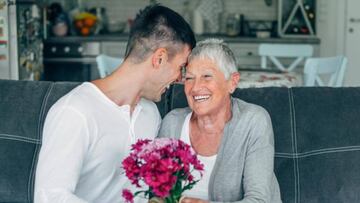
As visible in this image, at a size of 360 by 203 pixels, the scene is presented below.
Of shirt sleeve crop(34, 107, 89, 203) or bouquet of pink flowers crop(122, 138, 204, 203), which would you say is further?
shirt sleeve crop(34, 107, 89, 203)

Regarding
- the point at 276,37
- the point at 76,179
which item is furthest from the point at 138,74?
the point at 276,37

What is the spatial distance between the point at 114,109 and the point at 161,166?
1.80ft

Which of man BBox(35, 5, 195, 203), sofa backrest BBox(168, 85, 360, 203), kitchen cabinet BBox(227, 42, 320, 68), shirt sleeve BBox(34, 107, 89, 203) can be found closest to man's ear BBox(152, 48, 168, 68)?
man BBox(35, 5, 195, 203)

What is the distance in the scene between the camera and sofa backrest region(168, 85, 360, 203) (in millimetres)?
2701

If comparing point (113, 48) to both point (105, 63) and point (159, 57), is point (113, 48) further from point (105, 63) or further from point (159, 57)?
point (159, 57)

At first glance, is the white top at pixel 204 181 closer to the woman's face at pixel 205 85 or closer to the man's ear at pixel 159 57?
the woman's face at pixel 205 85

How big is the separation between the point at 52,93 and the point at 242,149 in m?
0.94

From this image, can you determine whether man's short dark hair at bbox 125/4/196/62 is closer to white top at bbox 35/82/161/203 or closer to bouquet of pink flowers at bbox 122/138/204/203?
white top at bbox 35/82/161/203

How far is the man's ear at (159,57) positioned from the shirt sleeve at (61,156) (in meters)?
0.31

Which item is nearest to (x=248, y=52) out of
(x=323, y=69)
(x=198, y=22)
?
(x=198, y=22)

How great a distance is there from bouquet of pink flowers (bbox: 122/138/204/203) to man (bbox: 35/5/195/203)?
325 mm

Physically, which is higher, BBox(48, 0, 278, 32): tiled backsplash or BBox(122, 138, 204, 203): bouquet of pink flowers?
BBox(48, 0, 278, 32): tiled backsplash

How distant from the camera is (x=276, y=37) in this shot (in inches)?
263

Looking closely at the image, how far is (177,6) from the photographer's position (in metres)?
7.13
